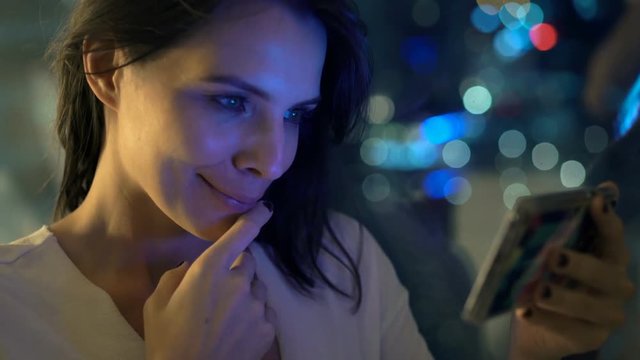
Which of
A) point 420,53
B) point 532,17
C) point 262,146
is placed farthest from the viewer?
point 420,53

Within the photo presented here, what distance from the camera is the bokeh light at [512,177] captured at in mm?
845

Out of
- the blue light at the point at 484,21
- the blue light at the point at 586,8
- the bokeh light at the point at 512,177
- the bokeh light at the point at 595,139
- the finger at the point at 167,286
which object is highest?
the blue light at the point at 586,8

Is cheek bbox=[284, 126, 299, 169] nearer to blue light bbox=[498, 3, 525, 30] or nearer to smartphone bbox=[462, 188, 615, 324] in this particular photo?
smartphone bbox=[462, 188, 615, 324]

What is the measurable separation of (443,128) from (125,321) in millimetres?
534

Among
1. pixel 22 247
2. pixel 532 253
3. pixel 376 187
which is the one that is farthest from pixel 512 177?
pixel 22 247

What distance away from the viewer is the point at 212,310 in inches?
23.9

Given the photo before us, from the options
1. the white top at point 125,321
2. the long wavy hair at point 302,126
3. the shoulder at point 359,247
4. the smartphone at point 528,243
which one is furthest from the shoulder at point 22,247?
the smartphone at point 528,243

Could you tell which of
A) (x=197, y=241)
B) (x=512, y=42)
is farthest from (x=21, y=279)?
(x=512, y=42)

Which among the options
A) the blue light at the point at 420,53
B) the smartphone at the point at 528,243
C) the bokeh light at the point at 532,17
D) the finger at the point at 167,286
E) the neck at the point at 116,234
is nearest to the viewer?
the smartphone at the point at 528,243

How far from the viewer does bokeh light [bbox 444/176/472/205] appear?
0.92 metres

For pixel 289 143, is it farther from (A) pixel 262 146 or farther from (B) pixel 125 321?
(B) pixel 125 321

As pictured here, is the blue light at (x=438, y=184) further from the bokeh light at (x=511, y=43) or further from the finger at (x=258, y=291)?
the finger at (x=258, y=291)

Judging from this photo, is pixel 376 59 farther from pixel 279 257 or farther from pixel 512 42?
pixel 279 257

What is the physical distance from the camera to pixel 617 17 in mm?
737
